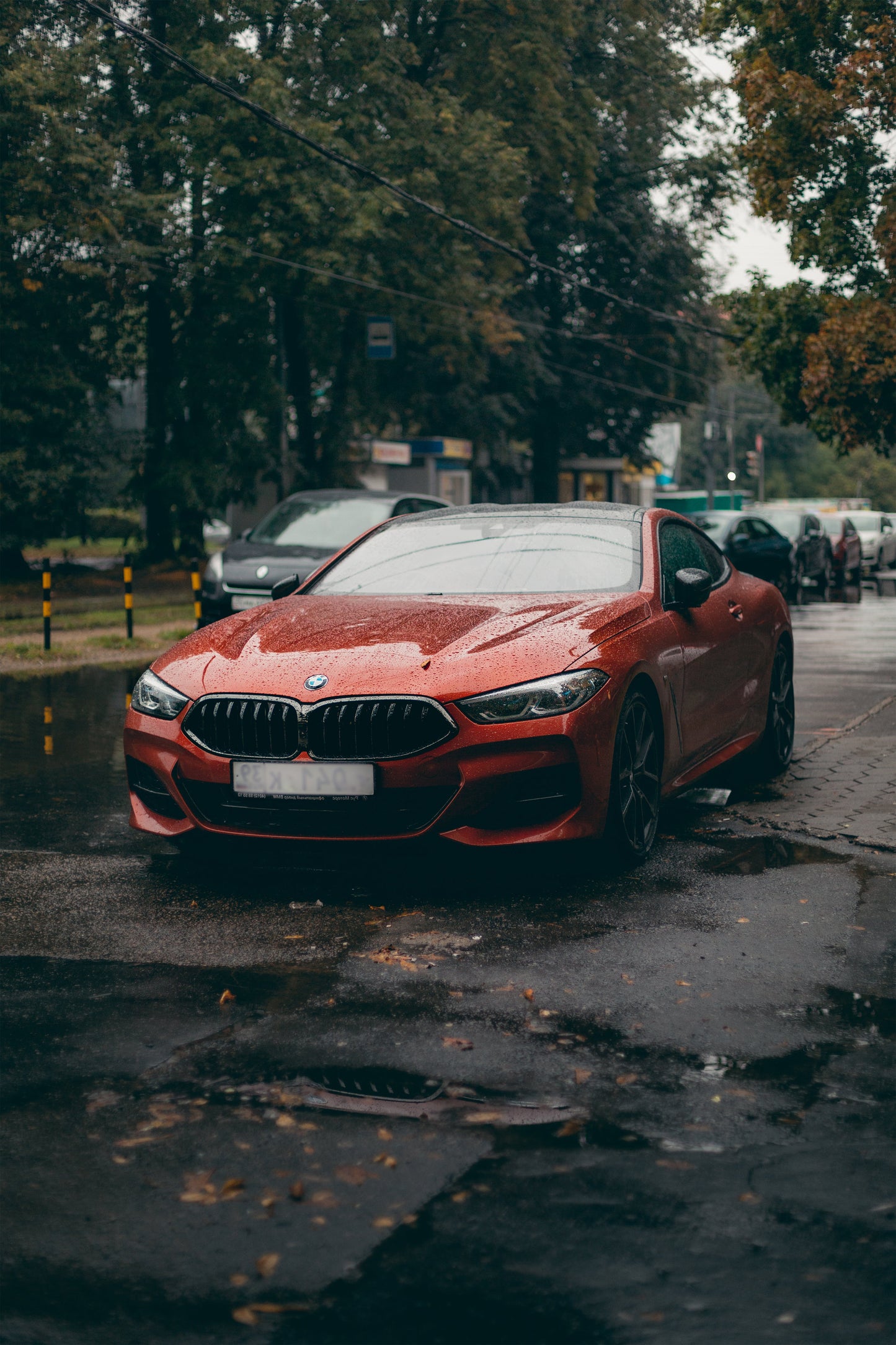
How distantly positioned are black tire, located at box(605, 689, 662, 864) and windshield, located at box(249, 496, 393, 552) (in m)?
12.0

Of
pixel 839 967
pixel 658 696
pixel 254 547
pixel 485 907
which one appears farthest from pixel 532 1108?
pixel 254 547

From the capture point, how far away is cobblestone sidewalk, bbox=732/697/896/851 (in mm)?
7426

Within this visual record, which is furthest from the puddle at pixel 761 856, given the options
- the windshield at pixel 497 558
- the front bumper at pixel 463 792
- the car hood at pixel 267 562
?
the car hood at pixel 267 562

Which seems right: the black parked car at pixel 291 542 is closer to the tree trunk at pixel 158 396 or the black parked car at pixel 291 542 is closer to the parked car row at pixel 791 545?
the parked car row at pixel 791 545

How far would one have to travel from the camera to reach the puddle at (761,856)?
6.65m

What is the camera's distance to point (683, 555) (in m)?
8.03

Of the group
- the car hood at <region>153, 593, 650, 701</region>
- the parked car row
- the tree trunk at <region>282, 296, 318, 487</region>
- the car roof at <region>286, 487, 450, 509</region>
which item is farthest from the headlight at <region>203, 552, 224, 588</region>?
the tree trunk at <region>282, 296, 318, 487</region>

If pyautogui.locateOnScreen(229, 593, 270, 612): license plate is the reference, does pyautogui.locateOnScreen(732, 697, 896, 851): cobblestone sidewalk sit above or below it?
below

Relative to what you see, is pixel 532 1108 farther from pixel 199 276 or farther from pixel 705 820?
pixel 199 276

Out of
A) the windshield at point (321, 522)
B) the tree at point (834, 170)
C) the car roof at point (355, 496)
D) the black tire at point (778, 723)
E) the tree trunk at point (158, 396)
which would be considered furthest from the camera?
the tree trunk at point (158, 396)

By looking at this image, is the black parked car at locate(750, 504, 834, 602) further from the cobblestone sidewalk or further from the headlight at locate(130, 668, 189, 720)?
the headlight at locate(130, 668, 189, 720)

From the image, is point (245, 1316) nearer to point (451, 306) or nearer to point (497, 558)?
point (497, 558)

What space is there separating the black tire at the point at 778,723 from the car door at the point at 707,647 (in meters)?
0.54

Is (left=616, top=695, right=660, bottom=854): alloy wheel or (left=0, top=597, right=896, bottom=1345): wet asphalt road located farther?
(left=616, top=695, right=660, bottom=854): alloy wheel
